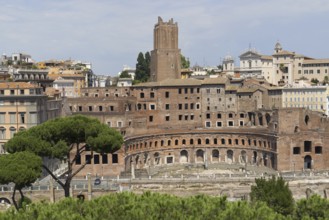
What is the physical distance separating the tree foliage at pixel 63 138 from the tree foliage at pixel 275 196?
10650mm

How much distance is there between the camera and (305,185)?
159ft

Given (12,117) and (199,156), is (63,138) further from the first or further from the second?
(199,156)

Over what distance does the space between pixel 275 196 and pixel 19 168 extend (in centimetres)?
1643

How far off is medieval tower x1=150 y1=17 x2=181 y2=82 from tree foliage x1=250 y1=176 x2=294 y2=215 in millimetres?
44788

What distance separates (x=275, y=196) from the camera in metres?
33.8

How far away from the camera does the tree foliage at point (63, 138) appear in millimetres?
35219

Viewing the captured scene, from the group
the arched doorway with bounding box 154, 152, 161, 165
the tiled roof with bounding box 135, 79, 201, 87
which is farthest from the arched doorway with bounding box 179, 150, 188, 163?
the tiled roof with bounding box 135, 79, 201, 87

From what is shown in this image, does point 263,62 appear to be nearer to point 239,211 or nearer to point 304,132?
point 304,132

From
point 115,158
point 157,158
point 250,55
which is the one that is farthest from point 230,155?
point 250,55

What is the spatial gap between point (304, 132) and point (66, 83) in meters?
41.5

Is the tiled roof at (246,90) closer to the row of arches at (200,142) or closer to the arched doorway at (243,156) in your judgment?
the row of arches at (200,142)

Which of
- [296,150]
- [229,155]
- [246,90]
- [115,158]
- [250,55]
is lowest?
[229,155]

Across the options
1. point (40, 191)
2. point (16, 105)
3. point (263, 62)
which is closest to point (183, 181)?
point (40, 191)

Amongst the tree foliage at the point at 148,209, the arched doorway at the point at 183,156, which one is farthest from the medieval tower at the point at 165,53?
the tree foliage at the point at 148,209
